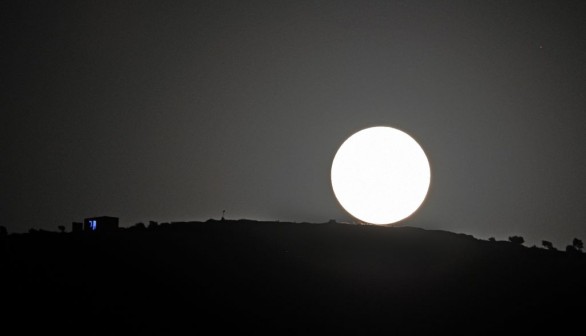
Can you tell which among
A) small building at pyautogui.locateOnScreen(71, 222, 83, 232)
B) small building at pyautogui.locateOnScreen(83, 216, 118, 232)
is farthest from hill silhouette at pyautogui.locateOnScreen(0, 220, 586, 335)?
small building at pyautogui.locateOnScreen(71, 222, 83, 232)

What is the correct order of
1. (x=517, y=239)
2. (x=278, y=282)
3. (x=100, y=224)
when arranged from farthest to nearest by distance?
Result: 1. (x=517, y=239)
2. (x=100, y=224)
3. (x=278, y=282)

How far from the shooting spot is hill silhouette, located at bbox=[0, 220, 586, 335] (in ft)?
131

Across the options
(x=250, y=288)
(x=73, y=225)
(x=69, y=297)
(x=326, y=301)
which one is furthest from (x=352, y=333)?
(x=73, y=225)

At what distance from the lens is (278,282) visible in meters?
46.2

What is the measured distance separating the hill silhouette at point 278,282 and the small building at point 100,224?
66.3 inches

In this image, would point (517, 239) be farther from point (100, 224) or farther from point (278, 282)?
point (100, 224)

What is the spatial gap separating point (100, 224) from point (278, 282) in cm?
1743

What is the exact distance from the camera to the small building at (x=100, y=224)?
180 feet

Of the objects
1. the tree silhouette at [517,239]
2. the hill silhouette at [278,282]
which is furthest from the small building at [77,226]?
the tree silhouette at [517,239]

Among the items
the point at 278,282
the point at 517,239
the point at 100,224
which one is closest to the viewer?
the point at 278,282

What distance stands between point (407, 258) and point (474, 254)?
19.5 ft

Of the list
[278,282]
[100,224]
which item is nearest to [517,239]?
[278,282]

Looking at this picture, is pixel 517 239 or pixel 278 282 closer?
pixel 278 282

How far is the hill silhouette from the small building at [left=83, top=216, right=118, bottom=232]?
1.68 meters
